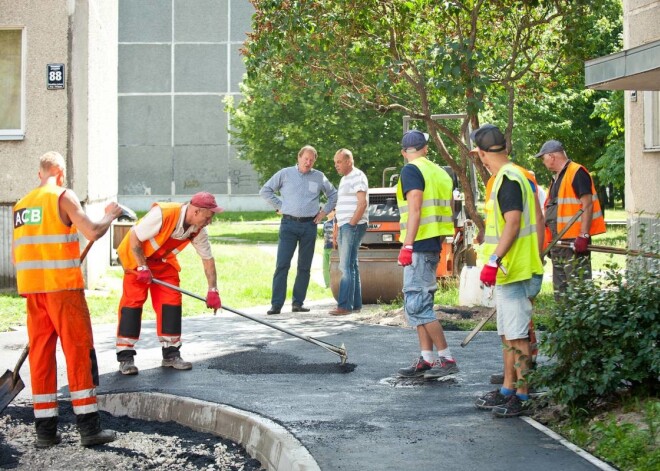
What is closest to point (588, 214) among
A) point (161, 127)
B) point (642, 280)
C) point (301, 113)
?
point (642, 280)

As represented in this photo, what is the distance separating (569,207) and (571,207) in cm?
2

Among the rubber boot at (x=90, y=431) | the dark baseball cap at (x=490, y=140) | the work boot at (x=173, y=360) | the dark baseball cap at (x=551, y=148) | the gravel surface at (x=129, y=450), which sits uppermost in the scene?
the dark baseball cap at (x=551, y=148)

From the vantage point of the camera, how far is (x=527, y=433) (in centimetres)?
632

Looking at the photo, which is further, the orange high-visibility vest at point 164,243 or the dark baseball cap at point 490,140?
the orange high-visibility vest at point 164,243

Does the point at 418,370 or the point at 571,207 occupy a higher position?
the point at 571,207

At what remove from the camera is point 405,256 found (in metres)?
8.16

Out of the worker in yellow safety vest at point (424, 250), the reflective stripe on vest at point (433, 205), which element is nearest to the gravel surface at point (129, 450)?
the worker in yellow safety vest at point (424, 250)

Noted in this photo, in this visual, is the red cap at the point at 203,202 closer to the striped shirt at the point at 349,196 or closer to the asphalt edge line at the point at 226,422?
the asphalt edge line at the point at 226,422

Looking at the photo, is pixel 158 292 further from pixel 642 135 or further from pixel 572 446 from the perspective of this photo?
pixel 642 135

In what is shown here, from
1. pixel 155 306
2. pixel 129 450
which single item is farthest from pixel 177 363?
pixel 129 450

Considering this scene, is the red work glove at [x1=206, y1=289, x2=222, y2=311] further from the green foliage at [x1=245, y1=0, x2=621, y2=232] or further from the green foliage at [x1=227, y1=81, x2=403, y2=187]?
the green foliage at [x1=227, y1=81, x2=403, y2=187]

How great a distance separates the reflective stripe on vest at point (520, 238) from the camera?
274 inches

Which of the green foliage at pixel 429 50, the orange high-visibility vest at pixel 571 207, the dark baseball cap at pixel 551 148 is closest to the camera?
the orange high-visibility vest at pixel 571 207

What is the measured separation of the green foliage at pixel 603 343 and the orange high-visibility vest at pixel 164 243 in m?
3.38
